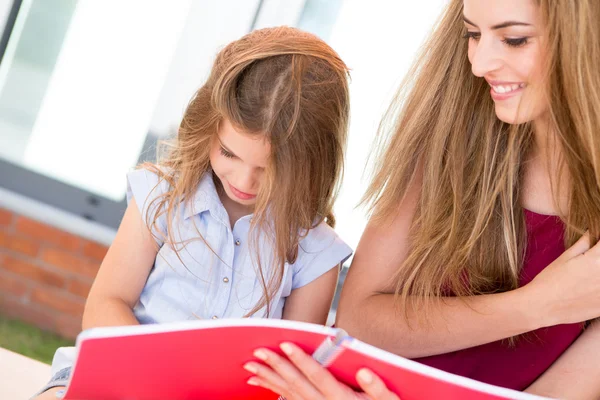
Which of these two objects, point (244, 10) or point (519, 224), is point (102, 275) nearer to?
point (519, 224)

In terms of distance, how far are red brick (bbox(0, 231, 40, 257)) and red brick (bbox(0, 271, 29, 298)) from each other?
117mm

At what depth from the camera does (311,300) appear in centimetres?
173

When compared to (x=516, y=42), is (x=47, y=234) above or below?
below

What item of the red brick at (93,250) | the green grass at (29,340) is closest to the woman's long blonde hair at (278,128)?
the red brick at (93,250)

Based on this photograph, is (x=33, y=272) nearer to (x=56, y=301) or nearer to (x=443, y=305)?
(x=56, y=301)

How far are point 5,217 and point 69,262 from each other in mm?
306

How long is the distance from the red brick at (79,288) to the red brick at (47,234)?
0.14 metres

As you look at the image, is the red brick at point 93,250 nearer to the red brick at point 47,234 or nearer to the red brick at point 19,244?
the red brick at point 47,234

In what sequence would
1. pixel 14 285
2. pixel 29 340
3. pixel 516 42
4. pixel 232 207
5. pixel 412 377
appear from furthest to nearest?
pixel 14 285, pixel 29 340, pixel 232 207, pixel 516 42, pixel 412 377

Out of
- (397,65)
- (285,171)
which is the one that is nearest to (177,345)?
(285,171)

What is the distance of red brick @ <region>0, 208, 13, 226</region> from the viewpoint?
3070 mm

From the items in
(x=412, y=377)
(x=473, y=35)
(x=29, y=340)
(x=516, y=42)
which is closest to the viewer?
(x=412, y=377)

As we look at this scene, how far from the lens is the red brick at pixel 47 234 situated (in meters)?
3.06

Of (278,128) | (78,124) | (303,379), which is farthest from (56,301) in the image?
(303,379)
